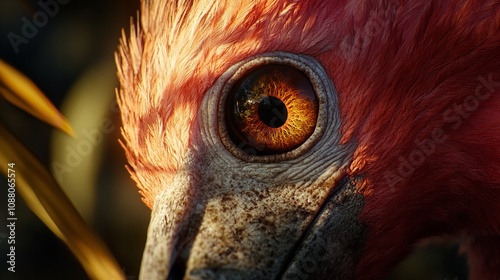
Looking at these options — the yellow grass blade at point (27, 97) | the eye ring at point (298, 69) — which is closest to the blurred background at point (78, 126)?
the yellow grass blade at point (27, 97)

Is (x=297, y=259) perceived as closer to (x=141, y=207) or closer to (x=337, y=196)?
(x=337, y=196)

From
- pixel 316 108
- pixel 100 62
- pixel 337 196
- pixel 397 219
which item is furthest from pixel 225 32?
pixel 100 62

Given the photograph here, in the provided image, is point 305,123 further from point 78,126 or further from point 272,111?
point 78,126

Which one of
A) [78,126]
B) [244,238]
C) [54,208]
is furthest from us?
[78,126]

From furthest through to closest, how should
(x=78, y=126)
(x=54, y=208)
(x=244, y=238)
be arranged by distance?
(x=78, y=126), (x=54, y=208), (x=244, y=238)

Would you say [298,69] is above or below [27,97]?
below

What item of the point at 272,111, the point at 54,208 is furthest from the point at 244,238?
the point at 54,208
